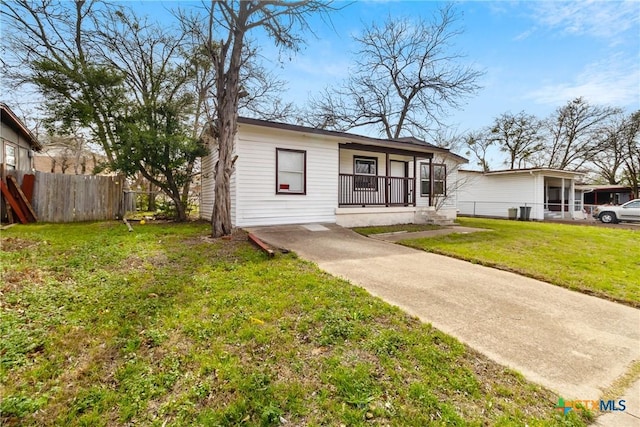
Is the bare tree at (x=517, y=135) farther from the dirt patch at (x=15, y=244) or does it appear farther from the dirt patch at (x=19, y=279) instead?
the dirt patch at (x=19, y=279)

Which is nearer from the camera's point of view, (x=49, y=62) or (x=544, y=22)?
(x=544, y=22)

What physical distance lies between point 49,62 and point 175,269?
9638mm

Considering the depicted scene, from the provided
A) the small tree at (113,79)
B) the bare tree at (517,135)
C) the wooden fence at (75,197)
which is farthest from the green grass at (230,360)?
the bare tree at (517,135)

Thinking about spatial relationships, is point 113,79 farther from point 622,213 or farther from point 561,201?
point 561,201

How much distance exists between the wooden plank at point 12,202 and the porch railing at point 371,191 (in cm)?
948

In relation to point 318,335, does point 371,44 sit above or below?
above

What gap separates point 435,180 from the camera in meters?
15.3

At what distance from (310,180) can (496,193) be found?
1685cm

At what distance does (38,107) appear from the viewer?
1011cm

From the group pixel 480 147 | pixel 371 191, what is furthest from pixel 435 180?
pixel 480 147

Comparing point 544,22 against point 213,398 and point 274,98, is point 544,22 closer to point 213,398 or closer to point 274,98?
point 213,398

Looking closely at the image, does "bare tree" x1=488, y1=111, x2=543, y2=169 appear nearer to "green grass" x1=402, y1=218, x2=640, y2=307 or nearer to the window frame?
"green grass" x1=402, y1=218, x2=640, y2=307

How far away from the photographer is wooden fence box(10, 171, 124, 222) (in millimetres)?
8969

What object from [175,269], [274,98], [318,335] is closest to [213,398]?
[318,335]
